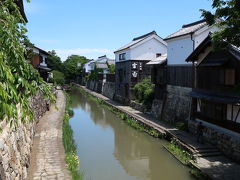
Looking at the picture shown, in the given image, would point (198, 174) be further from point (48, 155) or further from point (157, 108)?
point (157, 108)

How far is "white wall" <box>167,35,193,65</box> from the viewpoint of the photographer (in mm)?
19386

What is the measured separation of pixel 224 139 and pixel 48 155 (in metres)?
9.38

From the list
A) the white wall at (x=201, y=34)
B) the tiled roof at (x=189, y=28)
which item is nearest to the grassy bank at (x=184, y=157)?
the white wall at (x=201, y=34)

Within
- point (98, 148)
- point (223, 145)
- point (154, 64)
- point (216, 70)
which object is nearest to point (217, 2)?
point (216, 70)

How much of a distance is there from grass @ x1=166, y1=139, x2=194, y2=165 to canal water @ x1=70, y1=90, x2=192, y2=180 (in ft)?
1.03

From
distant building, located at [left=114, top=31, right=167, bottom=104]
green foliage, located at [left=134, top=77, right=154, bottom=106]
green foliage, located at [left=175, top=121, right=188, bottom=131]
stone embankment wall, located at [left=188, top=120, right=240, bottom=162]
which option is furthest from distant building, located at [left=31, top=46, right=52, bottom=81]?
stone embankment wall, located at [left=188, top=120, right=240, bottom=162]

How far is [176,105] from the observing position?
2139 cm

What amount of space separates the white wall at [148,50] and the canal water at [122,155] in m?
10.0

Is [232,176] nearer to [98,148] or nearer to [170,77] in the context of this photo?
[98,148]

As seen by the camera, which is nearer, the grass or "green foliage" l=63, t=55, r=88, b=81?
the grass

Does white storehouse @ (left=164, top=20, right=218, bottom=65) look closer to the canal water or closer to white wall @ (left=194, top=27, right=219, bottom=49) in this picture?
white wall @ (left=194, top=27, right=219, bottom=49)

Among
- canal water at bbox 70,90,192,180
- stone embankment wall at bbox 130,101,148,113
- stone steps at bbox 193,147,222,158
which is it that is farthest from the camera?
stone embankment wall at bbox 130,101,148,113

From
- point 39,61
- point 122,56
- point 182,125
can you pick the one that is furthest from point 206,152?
point 39,61

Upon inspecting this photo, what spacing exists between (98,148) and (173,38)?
36.1 ft
